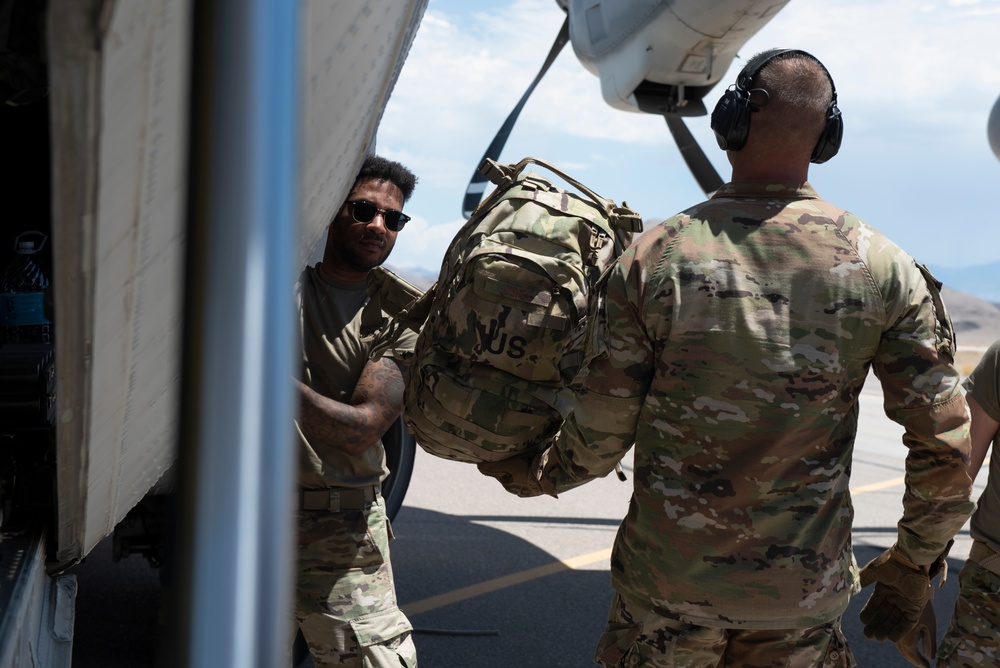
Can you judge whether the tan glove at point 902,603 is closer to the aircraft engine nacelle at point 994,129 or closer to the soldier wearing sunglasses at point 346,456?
the soldier wearing sunglasses at point 346,456

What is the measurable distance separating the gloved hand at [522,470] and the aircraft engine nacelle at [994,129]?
511 centimetres

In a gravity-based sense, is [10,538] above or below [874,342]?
below

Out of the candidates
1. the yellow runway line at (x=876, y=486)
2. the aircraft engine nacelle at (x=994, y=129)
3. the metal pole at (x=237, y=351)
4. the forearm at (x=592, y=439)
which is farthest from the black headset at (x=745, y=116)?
→ the yellow runway line at (x=876, y=486)

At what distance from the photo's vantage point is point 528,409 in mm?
2135

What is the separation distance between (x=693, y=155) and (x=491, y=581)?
4.72m

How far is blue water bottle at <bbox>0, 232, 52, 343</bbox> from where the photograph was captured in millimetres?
2250

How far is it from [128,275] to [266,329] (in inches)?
26.3

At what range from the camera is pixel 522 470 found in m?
2.24

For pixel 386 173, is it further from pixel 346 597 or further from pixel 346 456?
pixel 346 597

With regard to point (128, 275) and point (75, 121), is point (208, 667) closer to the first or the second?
point (75, 121)

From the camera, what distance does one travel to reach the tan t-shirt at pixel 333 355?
2626 mm

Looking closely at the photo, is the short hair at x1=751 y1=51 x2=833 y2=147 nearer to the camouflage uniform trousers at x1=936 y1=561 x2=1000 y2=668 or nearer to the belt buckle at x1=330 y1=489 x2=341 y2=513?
the camouflage uniform trousers at x1=936 y1=561 x2=1000 y2=668

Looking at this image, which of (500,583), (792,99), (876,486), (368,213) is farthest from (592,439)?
(876,486)

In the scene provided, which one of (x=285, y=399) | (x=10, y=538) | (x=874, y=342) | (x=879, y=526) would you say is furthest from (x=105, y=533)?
(x=879, y=526)
